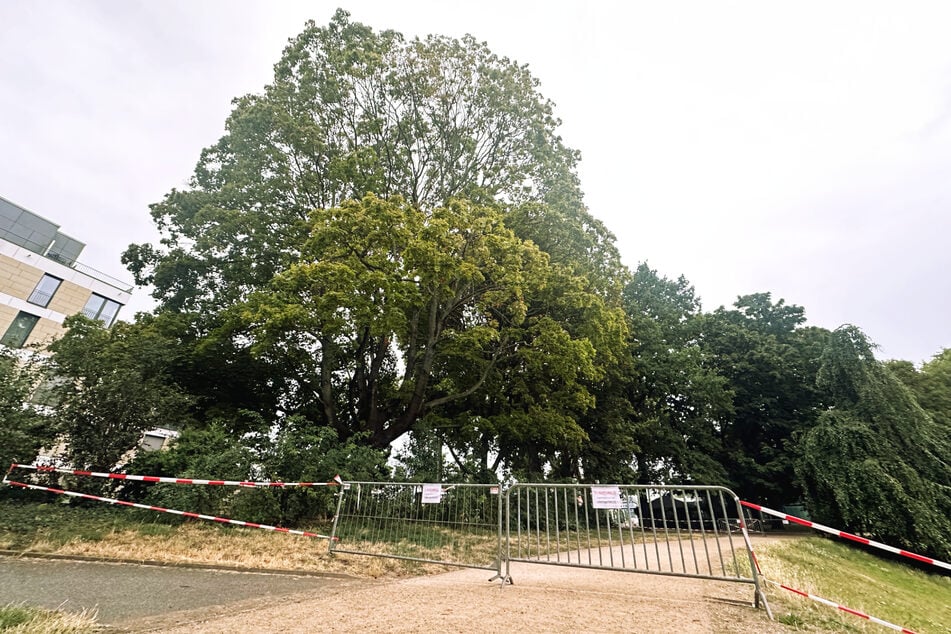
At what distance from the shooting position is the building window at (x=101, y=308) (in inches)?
1032

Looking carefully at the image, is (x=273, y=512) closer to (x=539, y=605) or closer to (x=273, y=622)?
(x=273, y=622)

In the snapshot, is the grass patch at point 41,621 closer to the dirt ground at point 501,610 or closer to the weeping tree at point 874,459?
the dirt ground at point 501,610

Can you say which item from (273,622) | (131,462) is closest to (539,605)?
(273,622)

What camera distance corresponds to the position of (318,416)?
1448cm

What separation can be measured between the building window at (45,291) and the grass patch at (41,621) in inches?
1168

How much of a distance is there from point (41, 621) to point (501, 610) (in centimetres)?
373

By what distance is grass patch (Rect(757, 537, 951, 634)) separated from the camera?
4.21 metres

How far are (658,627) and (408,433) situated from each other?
1109 centimetres

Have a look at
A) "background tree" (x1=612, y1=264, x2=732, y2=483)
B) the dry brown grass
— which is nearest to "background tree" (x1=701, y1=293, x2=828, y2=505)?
"background tree" (x1=612, y1=264, x2=732, y2=483)

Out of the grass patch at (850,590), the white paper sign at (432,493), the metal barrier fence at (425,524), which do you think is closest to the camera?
the grass patch at (850,590)

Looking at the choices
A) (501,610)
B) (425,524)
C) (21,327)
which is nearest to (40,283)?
(21,327)

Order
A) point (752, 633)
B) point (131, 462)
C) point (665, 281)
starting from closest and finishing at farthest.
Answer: point (752, 633)
point (131, 462)
point (665, 281)

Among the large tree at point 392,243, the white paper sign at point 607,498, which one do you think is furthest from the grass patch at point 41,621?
the large tree at point 392,243

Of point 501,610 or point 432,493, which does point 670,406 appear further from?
point 501,610
